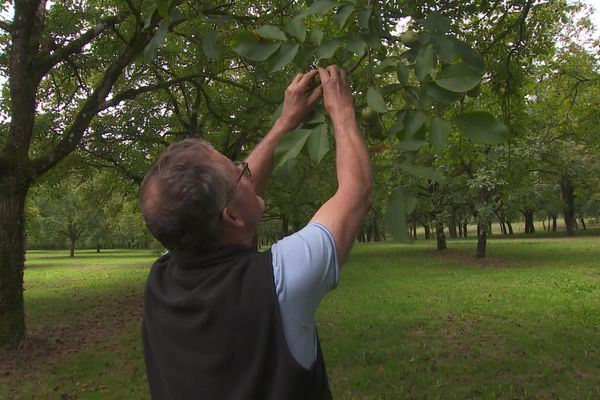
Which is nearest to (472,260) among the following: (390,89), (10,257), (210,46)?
(10,257)

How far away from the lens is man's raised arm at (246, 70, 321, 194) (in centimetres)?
170

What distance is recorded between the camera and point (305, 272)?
4.09 feet

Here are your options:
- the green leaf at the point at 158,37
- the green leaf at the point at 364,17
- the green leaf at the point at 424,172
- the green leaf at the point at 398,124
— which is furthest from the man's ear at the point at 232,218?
the green leaf at the point at 158,37

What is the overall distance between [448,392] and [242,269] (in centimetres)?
503

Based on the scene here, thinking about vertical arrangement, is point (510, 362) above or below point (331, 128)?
below

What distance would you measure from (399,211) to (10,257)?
783cm

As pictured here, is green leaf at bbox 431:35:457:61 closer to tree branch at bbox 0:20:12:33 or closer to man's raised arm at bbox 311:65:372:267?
man's raised arm at bbox 311:65:372:267

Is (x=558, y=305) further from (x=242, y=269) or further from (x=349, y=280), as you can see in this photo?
(x=242, y=269)

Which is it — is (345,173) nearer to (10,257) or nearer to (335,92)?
(335,92)

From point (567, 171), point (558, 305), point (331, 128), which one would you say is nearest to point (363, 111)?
point (331, 128)

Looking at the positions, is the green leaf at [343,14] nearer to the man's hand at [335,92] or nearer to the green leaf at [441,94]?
the man's hand at [335,92]

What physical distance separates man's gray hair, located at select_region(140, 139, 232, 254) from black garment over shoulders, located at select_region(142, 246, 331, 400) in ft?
0.23

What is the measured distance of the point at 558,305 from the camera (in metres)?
10.3

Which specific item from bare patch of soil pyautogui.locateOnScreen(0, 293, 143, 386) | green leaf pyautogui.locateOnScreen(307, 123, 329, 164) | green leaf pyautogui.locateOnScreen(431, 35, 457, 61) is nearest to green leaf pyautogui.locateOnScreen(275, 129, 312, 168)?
green leaf pyautogui.locateOnScreen(307, 123, 329, 164)
